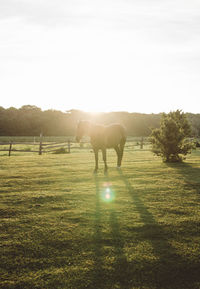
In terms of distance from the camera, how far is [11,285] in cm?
279

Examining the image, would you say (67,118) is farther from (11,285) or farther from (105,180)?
(11,285)

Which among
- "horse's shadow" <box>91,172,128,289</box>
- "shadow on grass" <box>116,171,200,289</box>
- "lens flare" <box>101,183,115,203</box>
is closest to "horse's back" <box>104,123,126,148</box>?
"lens flare" <box>101,183,115,203</box>

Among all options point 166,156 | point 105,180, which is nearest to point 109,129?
point 105,180

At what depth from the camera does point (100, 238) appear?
12.9 ft

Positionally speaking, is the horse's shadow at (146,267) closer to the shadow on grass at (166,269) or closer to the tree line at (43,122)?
the shadow on grass at (166,269)

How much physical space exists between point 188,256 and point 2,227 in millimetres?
3345

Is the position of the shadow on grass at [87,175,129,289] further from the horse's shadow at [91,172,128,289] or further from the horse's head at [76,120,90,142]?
the horse's head at [76,120,90,142]

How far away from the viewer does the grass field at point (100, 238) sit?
2.93 meters

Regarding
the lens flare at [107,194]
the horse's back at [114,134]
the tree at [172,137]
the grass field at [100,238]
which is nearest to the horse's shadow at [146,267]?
the grass field at [100,238]

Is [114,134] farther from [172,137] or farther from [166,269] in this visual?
[166,269]

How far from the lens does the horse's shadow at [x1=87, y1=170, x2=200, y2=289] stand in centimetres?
282

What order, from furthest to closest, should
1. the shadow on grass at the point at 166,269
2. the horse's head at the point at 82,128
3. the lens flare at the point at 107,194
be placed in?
the horse's head at the point at 82,128 < the lens flare at the point at 107,194 < the shadow on grass at the point at 166,269

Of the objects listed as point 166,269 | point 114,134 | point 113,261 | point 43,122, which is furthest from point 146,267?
point 43,122

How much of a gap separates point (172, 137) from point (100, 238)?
11.1 meters
